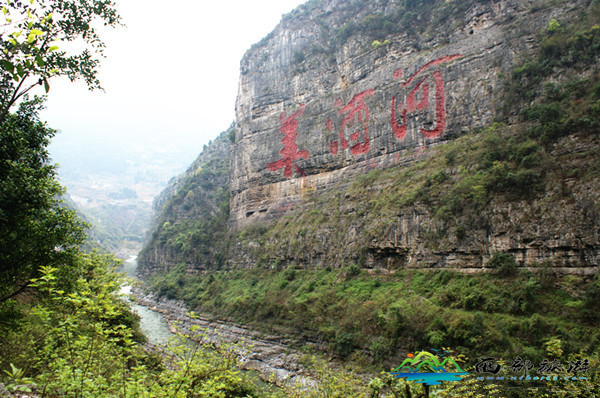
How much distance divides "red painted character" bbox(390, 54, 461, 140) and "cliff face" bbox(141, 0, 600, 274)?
75 mm

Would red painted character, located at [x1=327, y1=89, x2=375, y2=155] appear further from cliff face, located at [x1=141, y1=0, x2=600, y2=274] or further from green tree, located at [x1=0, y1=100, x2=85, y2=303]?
green tree, located at [x1=0, y1=100, x2=85, y2=303]

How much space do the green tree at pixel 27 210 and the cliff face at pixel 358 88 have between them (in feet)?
53.5

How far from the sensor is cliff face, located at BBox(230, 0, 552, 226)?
1738cm

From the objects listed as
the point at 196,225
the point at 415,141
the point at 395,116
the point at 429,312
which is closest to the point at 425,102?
the point at 395,116

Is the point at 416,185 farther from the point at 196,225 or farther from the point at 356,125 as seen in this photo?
the point at 196,225

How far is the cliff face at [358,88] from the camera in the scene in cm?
1738

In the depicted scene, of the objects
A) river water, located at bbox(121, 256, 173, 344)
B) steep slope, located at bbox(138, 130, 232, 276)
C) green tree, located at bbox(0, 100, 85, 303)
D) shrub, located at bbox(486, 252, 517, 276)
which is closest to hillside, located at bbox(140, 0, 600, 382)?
shrub, located at bbox(486, 252, 517, 276)

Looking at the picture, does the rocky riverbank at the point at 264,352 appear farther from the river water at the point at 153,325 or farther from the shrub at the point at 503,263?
the shrub at the point at 503,263

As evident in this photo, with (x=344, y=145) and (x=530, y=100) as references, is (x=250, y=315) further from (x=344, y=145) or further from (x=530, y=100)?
(x=530, y=100)

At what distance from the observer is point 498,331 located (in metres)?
9.67

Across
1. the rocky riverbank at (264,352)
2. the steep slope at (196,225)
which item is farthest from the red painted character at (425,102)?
the steep slope at (196,225)

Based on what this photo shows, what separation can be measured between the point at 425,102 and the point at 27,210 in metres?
18.1


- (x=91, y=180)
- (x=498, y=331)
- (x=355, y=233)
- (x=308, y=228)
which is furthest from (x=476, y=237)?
(x=91, y=180)

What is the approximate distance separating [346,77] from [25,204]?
22293mm
